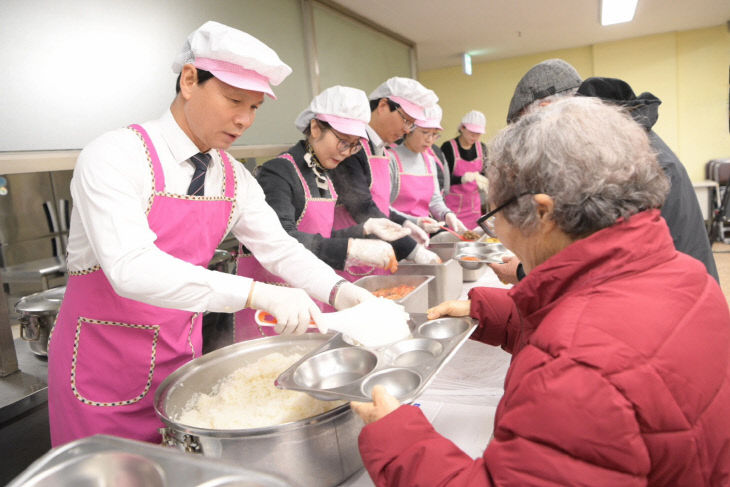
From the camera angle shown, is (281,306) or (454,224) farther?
(454,224)

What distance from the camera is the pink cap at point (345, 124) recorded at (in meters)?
2.07

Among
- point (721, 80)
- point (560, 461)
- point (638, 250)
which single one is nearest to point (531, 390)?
point (560, 461)

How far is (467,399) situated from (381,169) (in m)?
1.81

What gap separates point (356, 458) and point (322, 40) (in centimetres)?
346

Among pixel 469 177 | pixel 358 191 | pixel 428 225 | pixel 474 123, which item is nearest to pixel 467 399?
pixel 358 191

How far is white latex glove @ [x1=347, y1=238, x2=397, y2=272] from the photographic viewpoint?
2000 millimetres

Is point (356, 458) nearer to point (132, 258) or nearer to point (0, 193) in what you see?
point (132, 258)

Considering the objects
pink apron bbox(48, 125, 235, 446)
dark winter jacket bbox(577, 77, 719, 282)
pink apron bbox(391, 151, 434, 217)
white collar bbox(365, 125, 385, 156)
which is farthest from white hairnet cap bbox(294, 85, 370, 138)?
pink apron bbox(391, 151, 434, 217)

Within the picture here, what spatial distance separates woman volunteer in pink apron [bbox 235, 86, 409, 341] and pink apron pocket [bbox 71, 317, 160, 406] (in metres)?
0.67

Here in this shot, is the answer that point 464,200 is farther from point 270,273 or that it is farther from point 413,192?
point 270,273

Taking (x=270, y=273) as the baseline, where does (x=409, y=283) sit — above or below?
below

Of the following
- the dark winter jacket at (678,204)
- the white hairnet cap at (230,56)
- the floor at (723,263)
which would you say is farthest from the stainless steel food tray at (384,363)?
the floor at (723,263)

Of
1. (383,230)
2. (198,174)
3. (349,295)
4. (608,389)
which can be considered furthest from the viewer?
(383,230)

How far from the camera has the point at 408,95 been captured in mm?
2764
